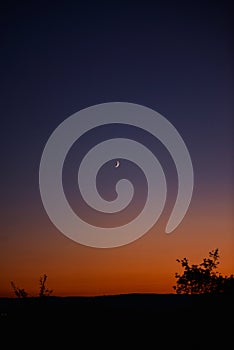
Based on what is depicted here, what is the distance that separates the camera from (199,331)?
2103cm

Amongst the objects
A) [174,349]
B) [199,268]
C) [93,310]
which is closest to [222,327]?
[174,349]

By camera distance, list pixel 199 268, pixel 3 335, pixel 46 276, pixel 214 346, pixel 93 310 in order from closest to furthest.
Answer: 1. pixel 214 346
2. pixel 3 335
3. pixel 46 276
4. pixel 93 310
5. pixel 199 268

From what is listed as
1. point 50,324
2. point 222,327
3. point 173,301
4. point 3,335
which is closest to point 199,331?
point 222,327

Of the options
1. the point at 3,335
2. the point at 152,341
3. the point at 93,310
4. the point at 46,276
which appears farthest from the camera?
the point at 93,310

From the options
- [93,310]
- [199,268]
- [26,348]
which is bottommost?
[26,348]

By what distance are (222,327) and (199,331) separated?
0.93 meters

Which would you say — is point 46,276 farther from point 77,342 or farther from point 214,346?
point 214,346

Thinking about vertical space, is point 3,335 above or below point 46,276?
below

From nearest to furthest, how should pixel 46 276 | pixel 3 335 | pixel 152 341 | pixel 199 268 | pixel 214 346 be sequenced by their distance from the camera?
1. pixel 214 346
2. pixel 152 341
3. pixel 3 335
4. pixel 46 276
5. pixel 199 268

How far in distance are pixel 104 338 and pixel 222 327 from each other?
4777mm

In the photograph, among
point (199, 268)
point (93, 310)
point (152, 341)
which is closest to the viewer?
point (152, 341)

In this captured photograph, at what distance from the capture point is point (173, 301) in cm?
3188

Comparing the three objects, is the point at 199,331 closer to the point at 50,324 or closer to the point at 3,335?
the point at 50,324

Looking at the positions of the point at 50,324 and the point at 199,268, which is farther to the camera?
the point at 199,268
